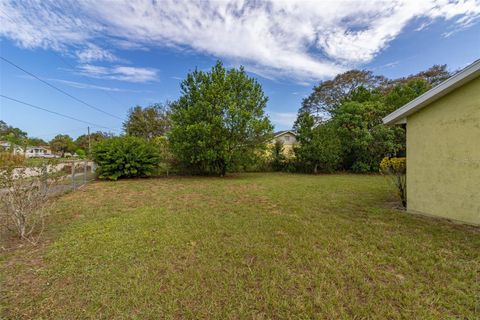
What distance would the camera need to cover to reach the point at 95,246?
321 centimetres

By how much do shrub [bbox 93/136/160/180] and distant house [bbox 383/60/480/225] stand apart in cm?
1115

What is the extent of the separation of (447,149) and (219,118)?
886 centimetres

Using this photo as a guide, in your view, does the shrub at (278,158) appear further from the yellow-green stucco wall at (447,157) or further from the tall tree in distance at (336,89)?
the yellow-green stucco wall at (447,157)

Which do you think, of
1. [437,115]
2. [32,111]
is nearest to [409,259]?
[437,115]

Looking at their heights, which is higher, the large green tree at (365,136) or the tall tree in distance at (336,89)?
the tall tree in distance at (336,89)

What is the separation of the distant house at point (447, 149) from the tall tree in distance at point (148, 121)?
24.8 m

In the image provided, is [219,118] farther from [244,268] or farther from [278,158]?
[244,268]

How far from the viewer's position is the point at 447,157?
13.8 feet

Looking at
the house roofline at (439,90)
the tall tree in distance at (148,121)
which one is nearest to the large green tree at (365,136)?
the house roofline at (439,90)

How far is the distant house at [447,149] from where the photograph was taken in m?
3.83

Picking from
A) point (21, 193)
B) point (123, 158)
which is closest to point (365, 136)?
point (123, 158)

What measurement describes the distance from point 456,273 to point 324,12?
7959 mm

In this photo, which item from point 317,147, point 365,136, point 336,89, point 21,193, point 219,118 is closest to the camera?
point 21,193

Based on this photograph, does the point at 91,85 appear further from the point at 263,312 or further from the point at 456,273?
the point at 456,273
